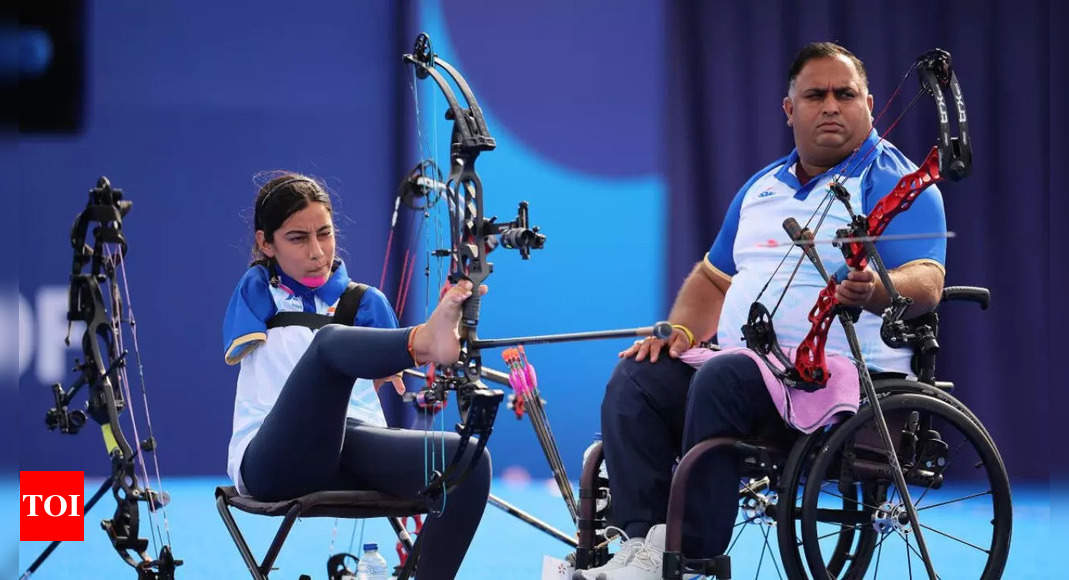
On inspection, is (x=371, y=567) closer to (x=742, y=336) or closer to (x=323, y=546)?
(x=323, y=546)

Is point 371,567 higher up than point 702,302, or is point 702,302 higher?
point 702,302

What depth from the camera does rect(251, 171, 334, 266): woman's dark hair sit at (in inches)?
99.3

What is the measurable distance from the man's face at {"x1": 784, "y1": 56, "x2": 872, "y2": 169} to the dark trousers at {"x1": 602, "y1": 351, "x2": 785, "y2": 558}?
1.81 ft

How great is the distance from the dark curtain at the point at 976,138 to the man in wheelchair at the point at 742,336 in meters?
2.56

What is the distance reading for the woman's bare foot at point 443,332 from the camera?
1889 mm

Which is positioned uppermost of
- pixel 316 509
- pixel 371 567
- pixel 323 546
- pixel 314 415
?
pixel 314 415

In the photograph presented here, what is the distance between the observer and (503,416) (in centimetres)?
539

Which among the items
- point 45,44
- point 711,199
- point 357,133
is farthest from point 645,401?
point 45,44

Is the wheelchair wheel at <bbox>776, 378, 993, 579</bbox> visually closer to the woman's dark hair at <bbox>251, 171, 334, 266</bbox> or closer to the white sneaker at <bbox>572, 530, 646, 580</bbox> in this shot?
the white sneaker at <bbox>572, 530, 646, 580</bbox>

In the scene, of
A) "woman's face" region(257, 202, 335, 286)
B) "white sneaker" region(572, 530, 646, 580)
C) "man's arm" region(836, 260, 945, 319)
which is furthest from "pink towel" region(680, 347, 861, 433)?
"woman's face" region(257, 202, 335, 286)

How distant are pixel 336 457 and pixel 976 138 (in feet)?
12.5

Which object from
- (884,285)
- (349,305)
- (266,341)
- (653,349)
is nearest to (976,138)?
(653,349)

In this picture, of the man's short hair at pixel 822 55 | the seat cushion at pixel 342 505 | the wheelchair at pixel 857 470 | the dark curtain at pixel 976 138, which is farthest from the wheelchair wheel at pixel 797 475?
the dark curtain at pixel 976 138

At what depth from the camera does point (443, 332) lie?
6.18ft
